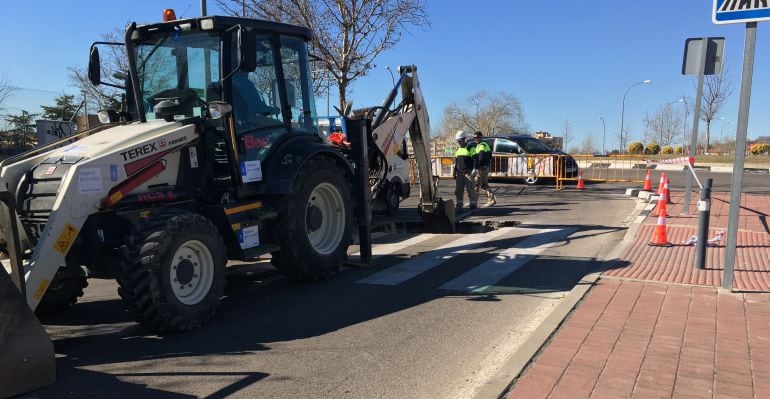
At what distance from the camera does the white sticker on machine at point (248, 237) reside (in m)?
5.62

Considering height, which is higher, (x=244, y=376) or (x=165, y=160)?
(x=165, y=160)

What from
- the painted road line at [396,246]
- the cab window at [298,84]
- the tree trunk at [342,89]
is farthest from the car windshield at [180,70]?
the tree trunk at [342,89]

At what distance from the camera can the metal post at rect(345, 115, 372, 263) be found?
24.4ft

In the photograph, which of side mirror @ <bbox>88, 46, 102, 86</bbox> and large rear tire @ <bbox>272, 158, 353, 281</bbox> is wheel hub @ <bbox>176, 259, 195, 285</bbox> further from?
side mirror @ <bbox>88, 46, 102, 86</bbox>

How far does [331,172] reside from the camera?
6902 mm

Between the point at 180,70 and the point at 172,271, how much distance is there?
2.32 meters

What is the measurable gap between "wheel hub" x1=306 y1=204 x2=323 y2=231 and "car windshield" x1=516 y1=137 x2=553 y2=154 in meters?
15.3

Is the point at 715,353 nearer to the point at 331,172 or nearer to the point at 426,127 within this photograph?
the point at 331,172

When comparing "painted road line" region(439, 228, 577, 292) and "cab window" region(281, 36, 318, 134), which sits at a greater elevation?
"cab window" region(281, 36, 318, 134)

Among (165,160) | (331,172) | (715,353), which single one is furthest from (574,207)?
(165,160)

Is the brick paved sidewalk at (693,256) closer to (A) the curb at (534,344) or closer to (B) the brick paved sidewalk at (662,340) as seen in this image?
(B) the brick paved sidewalk at (662,340)

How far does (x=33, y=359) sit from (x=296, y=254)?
2.91 meters

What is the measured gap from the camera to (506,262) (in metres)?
7.78

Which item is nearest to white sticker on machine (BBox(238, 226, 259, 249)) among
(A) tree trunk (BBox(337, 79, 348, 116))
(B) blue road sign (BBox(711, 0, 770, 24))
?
(B) blue road sign (BBox(711, 0, 770, 24))
